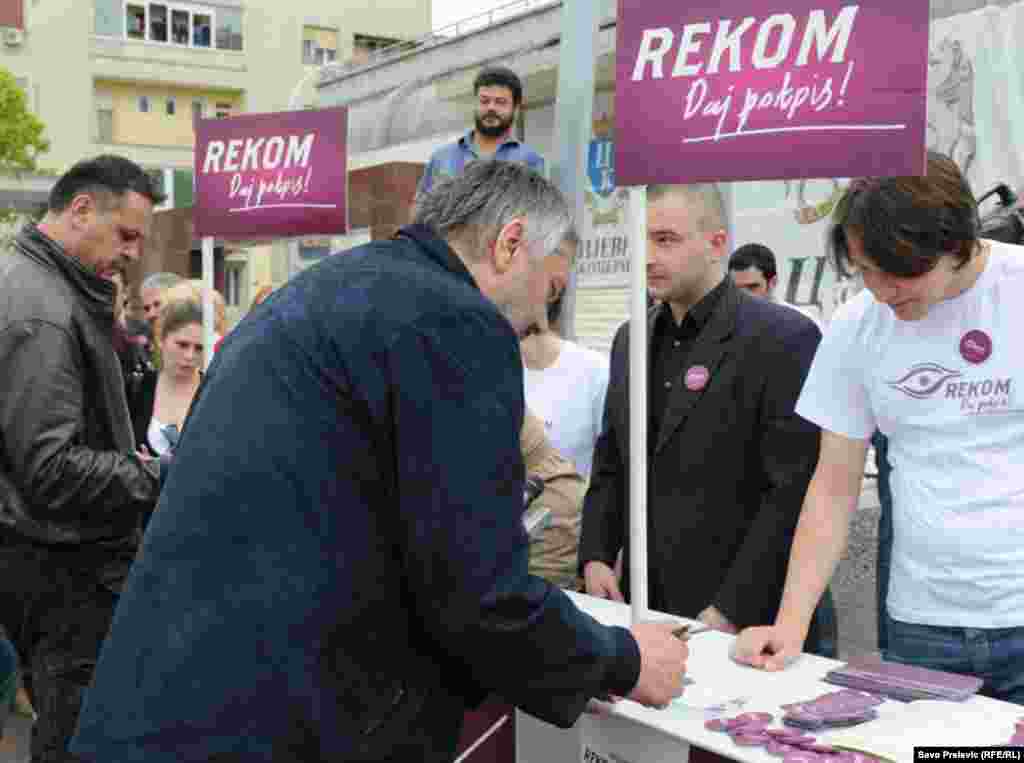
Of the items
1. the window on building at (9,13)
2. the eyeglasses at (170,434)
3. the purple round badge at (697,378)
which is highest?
the window on building at (9,13)

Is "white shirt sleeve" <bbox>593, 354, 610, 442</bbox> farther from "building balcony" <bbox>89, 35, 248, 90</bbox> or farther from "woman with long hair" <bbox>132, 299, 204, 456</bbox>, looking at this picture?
"building balcony" <bbox>89, 35, 248, 90</bbox>

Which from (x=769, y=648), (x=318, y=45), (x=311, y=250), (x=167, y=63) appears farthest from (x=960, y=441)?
(x=318, y=45)

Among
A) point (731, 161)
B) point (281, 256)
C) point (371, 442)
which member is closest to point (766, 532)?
point (731, 161)

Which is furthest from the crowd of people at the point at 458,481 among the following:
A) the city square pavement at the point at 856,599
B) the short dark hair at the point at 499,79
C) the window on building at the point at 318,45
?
the window on building at the point at 318,45

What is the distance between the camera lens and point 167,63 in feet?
123

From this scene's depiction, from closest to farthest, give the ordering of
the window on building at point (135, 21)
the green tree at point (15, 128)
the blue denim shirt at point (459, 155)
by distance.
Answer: the blue denim shirt at point (459, 155)
the green tree at point (15, 128)
the window on building at point (135, 21)

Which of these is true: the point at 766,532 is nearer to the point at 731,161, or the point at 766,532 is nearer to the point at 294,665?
the point at 731,161

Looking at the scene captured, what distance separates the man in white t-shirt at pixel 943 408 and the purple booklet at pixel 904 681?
4.0 inches

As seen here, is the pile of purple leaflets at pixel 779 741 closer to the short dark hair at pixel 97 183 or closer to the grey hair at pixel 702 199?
the grey hair at pixel 702 199

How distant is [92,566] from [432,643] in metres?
1.47

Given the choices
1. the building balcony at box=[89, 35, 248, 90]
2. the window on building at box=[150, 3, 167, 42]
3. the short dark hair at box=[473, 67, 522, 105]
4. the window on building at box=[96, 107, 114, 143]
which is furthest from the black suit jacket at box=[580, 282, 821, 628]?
the window on building at box=[150, 3, 167, 42]

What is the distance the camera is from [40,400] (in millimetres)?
2705

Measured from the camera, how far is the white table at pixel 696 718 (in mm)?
Answer: 1991

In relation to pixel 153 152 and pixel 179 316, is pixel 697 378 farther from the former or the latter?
pixel 153 152
